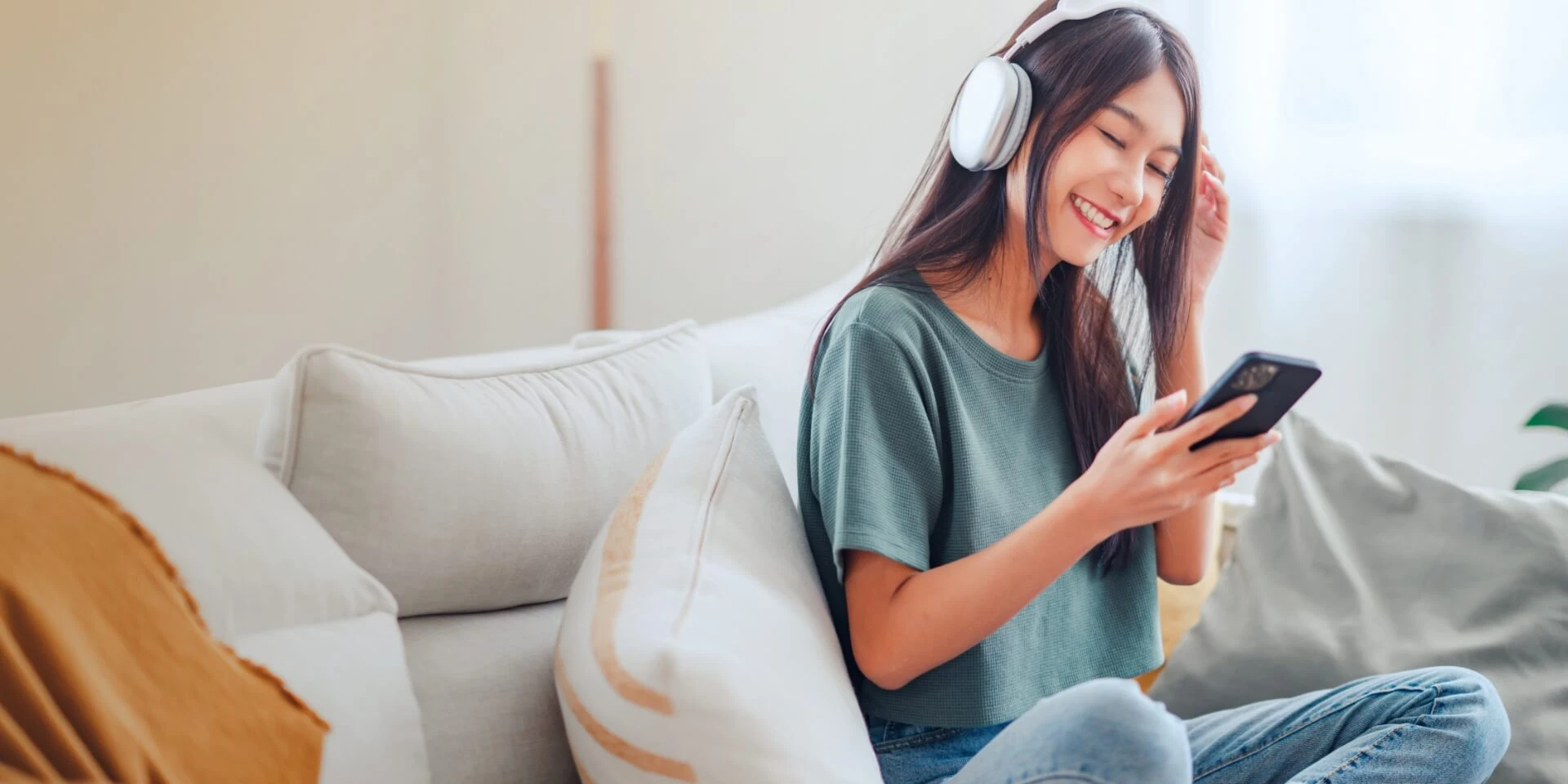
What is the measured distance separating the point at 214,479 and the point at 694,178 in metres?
1.64

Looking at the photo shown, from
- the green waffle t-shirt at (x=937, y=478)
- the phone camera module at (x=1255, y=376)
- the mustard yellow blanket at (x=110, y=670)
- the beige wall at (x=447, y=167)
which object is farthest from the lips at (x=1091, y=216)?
the beige wall at (x=447, y=167)

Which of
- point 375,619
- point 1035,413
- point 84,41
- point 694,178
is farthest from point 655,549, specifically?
point 694,178

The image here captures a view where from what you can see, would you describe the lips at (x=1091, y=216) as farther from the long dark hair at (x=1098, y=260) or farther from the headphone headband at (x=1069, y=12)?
the headphone headband at (x=1069, y=12)

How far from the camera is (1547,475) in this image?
1740 millimetres

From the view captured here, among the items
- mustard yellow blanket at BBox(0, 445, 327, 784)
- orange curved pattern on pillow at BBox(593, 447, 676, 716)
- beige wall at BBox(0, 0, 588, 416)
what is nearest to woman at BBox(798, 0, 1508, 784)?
orange curved pattern on pillow at BBox(593, 447, 676, 716)

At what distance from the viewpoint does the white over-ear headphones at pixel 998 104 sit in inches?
40.5

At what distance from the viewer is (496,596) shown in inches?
38.3

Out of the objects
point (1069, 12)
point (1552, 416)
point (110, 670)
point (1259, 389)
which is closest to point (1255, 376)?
point (1259, 389)

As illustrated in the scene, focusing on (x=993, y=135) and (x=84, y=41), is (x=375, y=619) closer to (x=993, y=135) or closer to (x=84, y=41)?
(x=993, y=135)

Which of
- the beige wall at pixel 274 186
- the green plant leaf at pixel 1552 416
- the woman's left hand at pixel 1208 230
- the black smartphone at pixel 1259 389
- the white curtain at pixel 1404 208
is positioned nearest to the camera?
the black smartphone at pixel 1259 389

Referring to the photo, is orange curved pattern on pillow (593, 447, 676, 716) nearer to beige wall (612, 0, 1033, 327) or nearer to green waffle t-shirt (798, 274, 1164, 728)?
green waffle t-shirt (798, 274, 1164, 728)

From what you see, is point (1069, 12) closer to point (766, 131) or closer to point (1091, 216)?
point (1091, 216)

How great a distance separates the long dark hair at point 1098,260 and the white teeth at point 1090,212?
0.03m

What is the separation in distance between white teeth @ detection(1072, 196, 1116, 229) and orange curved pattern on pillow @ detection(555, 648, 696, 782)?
594mm
